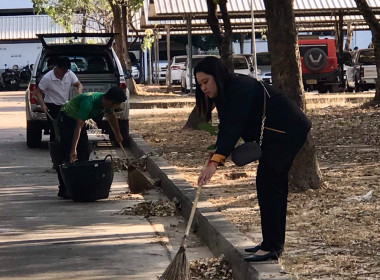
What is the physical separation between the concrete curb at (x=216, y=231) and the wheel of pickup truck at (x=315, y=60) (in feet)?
69.9

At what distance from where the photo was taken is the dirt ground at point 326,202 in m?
6.88

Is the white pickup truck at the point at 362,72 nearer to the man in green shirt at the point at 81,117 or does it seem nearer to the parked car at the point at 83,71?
the parked car at the point at 83,71

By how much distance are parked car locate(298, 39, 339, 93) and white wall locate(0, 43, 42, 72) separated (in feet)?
111

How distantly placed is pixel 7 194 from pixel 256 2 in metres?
22.6

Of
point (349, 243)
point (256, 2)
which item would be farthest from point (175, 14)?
point (349, 243)

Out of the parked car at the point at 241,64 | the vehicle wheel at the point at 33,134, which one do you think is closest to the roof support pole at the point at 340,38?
the parked car at the point at 241,64

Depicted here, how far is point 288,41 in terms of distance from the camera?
1060cm

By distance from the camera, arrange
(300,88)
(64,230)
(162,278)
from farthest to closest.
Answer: (300,88) < (64,230) < (162,278)

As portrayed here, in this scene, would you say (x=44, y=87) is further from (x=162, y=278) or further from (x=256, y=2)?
(x=256, y=2)

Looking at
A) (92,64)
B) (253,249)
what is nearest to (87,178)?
(253,249)

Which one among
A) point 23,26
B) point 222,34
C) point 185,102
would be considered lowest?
point 185,102

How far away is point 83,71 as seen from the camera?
699 inches

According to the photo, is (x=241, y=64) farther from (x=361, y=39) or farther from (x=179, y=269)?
(x=361, y=39)

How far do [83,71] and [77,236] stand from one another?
8957 millimetres
